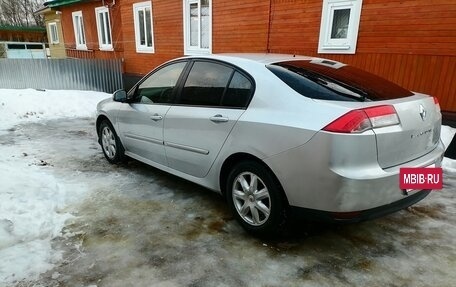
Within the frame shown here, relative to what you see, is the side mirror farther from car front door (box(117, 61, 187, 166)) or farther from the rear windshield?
the rear windshield

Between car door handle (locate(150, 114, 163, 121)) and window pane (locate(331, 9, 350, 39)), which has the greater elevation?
window pane (locate(331, 9, 350, 39))

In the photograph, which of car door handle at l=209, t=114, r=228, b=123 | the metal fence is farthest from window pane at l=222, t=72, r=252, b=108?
the metal fence

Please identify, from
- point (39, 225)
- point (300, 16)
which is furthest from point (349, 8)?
point (39, 225)

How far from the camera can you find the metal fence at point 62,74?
1141 cm

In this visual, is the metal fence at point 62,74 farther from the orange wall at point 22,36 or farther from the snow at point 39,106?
the orange wall at point 22,36

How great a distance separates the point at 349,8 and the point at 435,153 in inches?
193

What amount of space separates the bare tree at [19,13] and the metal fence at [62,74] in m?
36.7

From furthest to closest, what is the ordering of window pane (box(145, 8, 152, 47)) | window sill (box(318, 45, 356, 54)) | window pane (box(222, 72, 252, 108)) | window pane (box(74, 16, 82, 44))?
window pane (box(74, 16, 82, 44))
window pane (box(145, 8, 152, 47))
window sill (box(318, 45, 356, 54))
window pane (box(222, 72, 252, 108))

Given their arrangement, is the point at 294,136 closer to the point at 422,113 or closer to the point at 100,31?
the point at 422,113

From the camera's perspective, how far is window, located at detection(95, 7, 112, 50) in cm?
1476

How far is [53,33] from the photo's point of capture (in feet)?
69.4

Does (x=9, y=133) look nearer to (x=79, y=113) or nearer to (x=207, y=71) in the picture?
(x=79, y=113)

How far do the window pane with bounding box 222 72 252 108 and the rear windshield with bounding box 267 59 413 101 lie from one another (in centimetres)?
25

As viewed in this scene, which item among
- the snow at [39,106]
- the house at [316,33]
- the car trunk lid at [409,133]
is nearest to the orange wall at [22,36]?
the house at [316,33]
